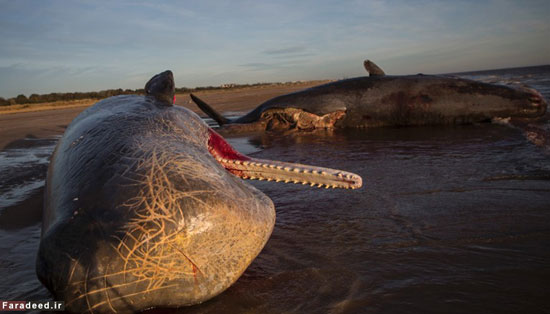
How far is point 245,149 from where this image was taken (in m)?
7.48

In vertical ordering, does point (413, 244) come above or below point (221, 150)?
below

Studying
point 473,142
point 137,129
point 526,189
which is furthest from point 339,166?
point 137,129

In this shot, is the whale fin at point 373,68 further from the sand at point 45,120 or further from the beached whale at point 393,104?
the sand at point 45,120

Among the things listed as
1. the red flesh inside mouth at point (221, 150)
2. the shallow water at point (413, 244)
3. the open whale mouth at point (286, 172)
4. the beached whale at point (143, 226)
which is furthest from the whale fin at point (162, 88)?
the shallow water at point (413, 244)

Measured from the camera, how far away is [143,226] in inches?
65.7

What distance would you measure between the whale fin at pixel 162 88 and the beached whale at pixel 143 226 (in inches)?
43.8

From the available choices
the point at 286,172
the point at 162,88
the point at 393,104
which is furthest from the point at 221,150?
the point at 393,104

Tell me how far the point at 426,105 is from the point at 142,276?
860cm

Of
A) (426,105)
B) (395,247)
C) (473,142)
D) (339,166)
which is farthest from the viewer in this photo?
(426,105)

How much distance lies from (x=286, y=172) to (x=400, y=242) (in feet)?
3.20

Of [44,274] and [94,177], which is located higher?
[94,177]

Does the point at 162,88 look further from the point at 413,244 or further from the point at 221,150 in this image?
the point at 413,244

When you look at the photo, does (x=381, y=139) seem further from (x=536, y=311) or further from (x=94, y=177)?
(x=94, y=177)

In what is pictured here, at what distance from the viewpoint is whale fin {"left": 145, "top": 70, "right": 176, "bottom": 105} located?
3.43 m
